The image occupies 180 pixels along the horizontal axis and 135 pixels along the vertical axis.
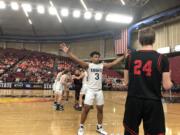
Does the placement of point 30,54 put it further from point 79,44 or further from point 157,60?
point 157,60

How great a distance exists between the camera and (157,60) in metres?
3.05

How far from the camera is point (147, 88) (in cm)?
309

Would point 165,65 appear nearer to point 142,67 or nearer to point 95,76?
point 142,67

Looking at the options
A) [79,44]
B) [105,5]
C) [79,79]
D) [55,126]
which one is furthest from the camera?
[79,44]

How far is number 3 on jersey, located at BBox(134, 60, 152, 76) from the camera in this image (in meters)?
3.06

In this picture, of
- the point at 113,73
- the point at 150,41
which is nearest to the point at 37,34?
the point at 113,73

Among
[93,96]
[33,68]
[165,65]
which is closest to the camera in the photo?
[165,65]

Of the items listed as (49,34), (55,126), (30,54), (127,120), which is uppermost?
(49,34)

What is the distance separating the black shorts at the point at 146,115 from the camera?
9.94 ft

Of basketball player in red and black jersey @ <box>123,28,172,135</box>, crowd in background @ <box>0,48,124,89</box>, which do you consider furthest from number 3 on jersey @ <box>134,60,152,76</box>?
crowd in background @ <box>0,48,124,89</box>

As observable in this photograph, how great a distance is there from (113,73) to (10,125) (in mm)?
28762

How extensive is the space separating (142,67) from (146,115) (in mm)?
521

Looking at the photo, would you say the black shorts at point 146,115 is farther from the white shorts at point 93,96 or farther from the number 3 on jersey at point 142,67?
the white shorts at point 93,96

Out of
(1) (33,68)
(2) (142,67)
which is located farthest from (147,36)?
(1) (33,68)
